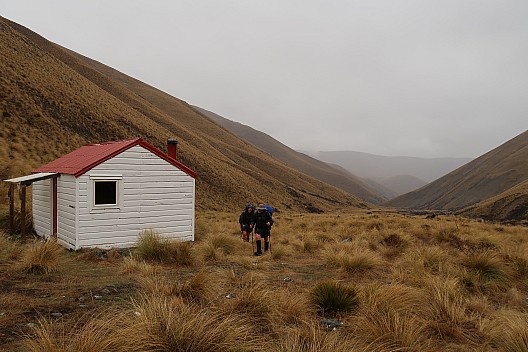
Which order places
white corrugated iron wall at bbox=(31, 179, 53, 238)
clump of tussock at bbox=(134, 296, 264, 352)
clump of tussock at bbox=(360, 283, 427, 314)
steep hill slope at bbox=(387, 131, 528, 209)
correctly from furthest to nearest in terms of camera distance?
steep hill slope at bbox=(387, 131, 528, 209)
white corrugated iron wall at bbox=(31, 179, 53, 238)
clump of tussock at bbox=(360, 283, 427, 314)
clump of tussock at bbox=(134, 296, 264, 352)

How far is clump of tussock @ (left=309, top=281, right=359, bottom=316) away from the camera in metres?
5.93

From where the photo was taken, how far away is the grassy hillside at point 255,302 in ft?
13.1

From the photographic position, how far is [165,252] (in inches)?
391

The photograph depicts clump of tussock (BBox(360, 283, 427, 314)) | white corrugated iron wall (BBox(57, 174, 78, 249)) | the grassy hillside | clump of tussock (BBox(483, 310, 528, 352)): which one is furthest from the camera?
white corrugated iron wall (BBox(57, 174, 78, 249))

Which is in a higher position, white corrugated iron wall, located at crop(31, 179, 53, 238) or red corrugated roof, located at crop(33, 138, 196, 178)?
red corrugated roof, located at crop(33, 138, 196, 178)

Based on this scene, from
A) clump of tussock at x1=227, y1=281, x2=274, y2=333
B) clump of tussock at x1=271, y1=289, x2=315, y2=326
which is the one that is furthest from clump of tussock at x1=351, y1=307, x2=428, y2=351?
clump of tussock at x1=227, y1=281, x2=274, y2=333

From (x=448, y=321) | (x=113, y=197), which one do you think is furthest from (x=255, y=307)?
(x=113, y=197)

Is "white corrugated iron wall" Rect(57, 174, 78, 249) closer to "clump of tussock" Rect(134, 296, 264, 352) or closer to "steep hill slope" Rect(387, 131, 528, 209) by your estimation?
"clump of tussock" Rect(134, 296, 264, 352)

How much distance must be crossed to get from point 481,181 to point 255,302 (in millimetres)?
106897

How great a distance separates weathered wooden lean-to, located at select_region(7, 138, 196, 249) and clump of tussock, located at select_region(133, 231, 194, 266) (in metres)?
2.78

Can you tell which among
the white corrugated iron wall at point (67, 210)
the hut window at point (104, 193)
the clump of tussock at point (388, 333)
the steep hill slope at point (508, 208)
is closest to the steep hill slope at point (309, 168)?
the steep hill slope at point (508, 208)

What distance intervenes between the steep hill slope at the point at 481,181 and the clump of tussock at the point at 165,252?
3593 inches

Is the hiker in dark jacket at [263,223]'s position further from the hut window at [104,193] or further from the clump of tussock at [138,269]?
the hut window at [104,193]

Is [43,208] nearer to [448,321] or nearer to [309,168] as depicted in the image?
[448,321]
